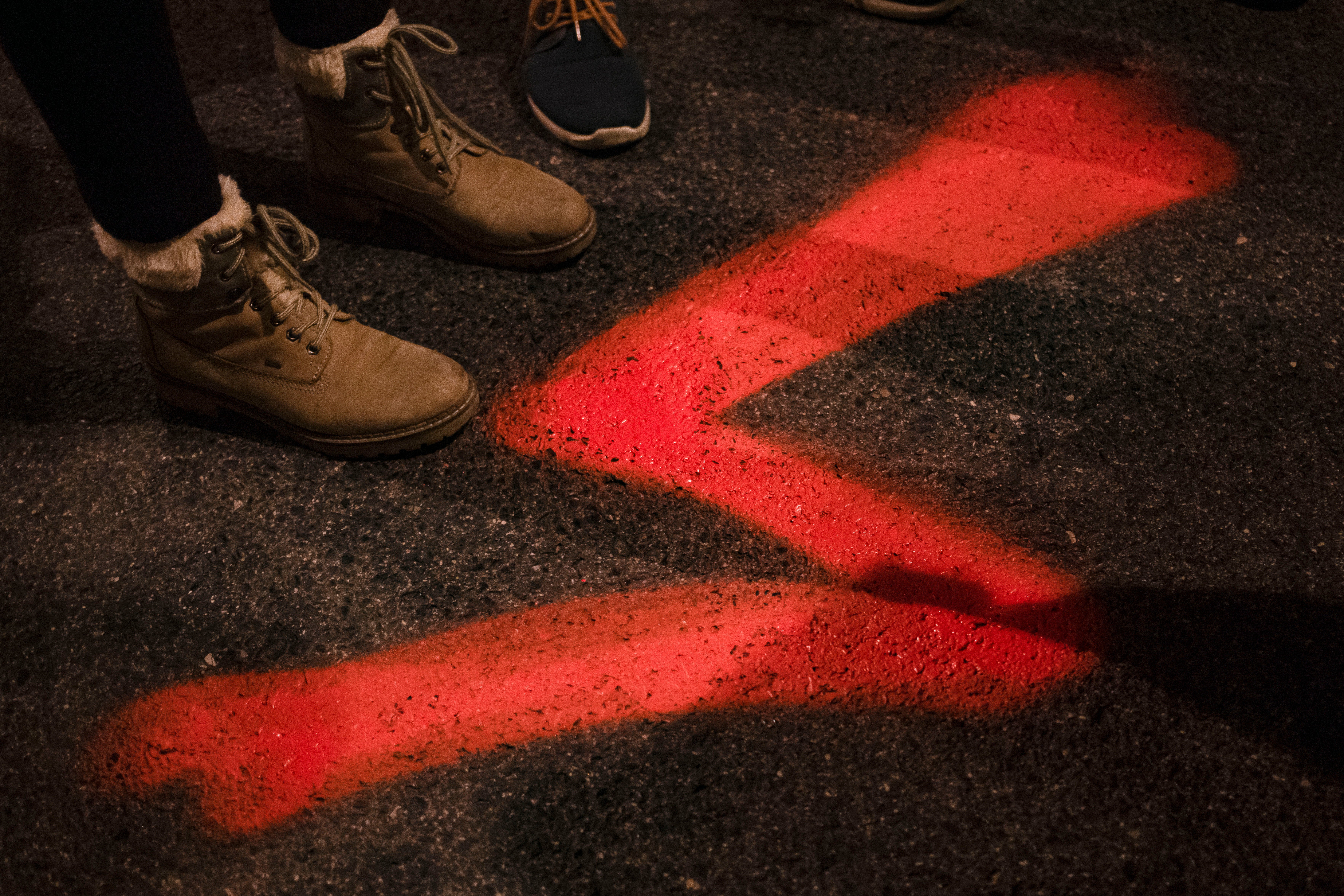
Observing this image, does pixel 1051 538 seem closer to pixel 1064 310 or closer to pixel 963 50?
pixel 1064 310

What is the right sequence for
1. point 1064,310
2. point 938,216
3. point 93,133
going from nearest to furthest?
point 93,133
point 1064,310
point 938,216

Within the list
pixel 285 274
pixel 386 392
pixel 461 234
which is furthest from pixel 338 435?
pixel 461 234

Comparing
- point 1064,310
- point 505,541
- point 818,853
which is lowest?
point 818,853

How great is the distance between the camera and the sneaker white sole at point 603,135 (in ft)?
5.52

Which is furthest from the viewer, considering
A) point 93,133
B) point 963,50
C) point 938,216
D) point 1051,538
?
point 963,50

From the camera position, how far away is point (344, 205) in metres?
1.55

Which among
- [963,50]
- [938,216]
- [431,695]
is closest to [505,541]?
[431,695]

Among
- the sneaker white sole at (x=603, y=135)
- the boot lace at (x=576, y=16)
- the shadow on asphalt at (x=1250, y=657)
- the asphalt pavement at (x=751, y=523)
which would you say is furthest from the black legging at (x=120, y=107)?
the shadow on asphalt at (x=1250, y=657)

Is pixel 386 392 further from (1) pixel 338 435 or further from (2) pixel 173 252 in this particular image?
(2) pixel 173 252

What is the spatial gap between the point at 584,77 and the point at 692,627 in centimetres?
120

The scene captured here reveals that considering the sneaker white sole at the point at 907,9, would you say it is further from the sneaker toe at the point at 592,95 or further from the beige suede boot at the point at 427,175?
the beige suede boot at the point at 427,175

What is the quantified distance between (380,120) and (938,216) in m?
1.06

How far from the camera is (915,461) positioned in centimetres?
130

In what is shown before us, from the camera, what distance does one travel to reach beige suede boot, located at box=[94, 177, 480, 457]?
1.16m
